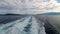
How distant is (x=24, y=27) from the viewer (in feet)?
5.09

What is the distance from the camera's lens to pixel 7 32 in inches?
58.1

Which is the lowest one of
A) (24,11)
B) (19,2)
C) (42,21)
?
(42,21)

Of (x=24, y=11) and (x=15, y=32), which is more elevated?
(x=24, y=11)

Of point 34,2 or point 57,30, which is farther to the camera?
point 34,2

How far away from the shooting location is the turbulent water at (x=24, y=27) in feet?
4.89

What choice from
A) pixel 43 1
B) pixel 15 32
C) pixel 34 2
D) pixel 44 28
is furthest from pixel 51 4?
pixel 15 32

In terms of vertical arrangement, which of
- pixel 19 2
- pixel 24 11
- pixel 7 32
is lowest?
pixel 7 32

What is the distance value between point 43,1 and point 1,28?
0.61m

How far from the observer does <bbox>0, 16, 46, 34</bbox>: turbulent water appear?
149cm

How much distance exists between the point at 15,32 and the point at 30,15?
1.03 ft

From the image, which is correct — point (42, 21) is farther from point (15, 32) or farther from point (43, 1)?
point (15, 32)

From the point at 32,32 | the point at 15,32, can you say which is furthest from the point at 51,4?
the point at 15,32

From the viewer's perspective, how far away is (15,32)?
4.82 ft

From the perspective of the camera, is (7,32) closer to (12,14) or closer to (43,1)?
(12,14)
